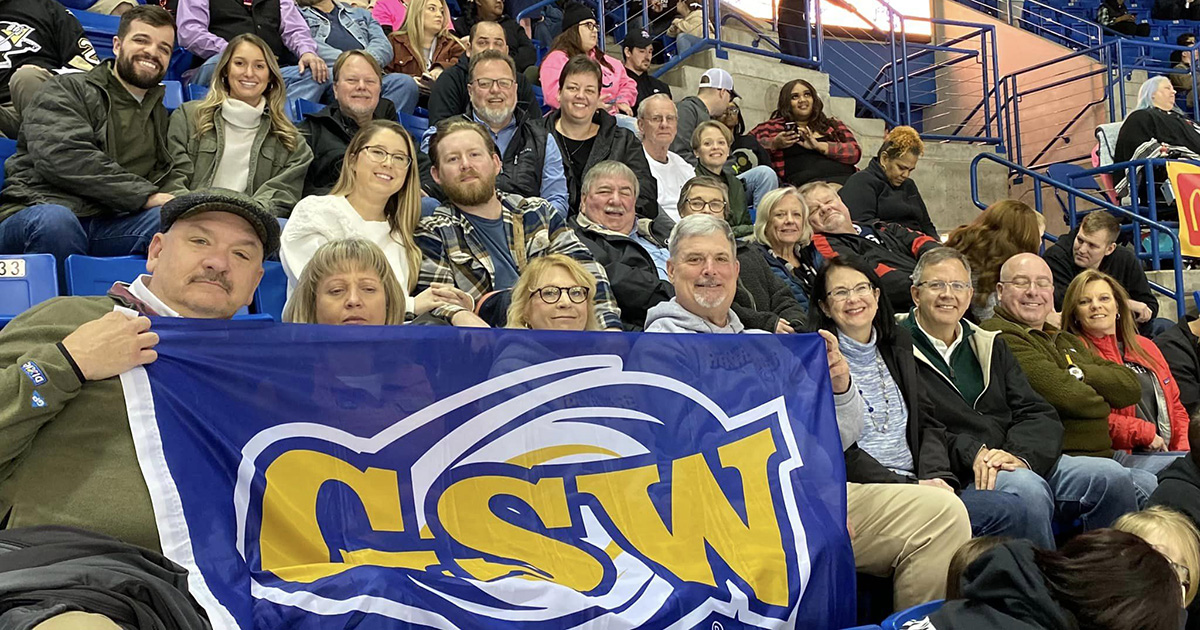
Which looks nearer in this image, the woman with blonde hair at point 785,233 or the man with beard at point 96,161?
the man with beard at point 96,161

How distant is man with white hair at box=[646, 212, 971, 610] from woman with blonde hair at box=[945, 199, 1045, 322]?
2075 mm

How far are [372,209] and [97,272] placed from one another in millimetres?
960

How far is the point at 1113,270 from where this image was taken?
20.4 feet

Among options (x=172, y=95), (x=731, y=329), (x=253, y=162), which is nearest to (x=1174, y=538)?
(x=731, y=329)

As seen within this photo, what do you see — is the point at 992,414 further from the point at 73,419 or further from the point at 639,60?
the point at 639,60

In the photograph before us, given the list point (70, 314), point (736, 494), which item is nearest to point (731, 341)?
point (736, 494)

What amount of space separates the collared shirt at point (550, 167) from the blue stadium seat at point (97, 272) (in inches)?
63.7

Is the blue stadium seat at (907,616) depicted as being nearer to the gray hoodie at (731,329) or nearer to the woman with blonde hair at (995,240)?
the gray hoodie at (731,329)

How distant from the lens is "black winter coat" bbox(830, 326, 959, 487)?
335 centimetres

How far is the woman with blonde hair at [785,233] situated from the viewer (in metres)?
5.00

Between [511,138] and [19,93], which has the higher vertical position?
[19,93]

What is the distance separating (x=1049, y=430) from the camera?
377 centimetres

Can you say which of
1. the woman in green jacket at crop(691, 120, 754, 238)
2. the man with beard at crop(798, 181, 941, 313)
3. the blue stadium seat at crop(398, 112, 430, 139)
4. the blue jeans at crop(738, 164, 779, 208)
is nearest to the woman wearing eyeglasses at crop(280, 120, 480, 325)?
the blue stadium seat at crop(398, 112, 430, 139)

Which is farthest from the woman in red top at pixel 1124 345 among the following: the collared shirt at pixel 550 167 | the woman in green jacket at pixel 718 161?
the collared shirt at pixel 550 167
